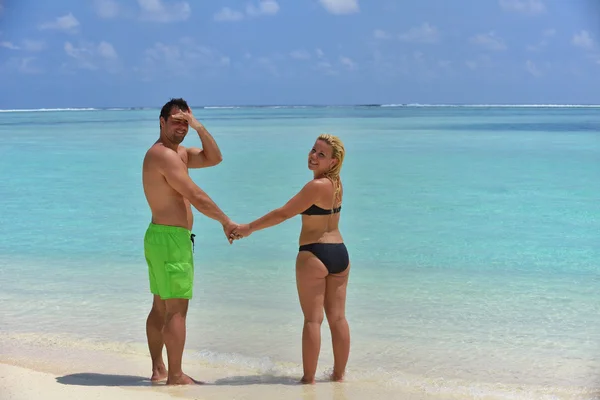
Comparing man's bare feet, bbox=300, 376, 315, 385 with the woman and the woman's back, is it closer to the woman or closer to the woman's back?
the woman

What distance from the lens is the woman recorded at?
430 cm

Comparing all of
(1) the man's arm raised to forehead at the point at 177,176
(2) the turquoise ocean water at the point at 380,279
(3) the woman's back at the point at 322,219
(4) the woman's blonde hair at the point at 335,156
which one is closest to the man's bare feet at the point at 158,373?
(2) the turquoise ocean water at the point at 380,279

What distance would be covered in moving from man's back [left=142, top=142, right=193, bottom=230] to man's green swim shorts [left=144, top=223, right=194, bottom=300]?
49mm

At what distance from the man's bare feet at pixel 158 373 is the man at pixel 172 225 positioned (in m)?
0.18

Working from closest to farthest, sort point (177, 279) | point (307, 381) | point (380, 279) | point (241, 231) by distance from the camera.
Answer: point (177, 279)
point (307, 381)
point (241, 231)
point (380, 279)

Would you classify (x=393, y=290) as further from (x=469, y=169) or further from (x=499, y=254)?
(x=469, y=169)

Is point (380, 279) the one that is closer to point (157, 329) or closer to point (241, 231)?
point (241, 231)

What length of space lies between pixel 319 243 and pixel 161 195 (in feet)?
3.05

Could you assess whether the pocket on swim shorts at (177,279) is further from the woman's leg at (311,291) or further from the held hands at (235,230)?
the woman's leg at (311,291)

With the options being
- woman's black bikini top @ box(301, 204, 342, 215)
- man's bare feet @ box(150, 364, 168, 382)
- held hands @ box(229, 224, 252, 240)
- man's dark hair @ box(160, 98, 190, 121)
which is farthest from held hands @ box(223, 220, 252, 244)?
man's bare feet @ box(150, 364, 168, 382)

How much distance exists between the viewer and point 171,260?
430cm

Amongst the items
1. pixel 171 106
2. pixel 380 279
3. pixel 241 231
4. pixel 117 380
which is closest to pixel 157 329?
pixel 117 380

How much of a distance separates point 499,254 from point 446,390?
425 centimetres

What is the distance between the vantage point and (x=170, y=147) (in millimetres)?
4430
